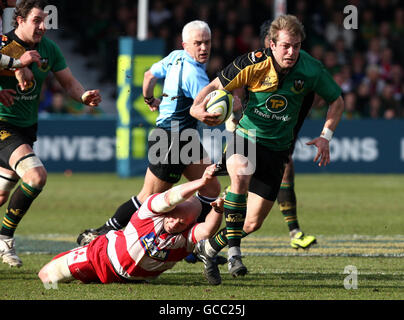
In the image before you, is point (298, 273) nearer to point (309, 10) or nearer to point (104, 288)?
point (104, 288)

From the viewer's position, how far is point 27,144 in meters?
7.78

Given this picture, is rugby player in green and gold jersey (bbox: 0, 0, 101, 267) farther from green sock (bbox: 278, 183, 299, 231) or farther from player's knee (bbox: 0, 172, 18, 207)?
green sock (bbox: 278, 183, 299, 231)

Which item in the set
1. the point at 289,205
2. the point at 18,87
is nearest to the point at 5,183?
the point at 18,87

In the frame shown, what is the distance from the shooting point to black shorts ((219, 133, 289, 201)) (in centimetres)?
725

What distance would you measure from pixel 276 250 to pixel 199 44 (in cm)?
270

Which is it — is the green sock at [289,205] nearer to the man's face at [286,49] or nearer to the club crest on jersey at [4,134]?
the man's face at [286,49]

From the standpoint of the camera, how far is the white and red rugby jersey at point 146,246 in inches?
257

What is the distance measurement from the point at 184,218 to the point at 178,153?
169 cm

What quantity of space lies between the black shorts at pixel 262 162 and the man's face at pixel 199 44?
0.89 m

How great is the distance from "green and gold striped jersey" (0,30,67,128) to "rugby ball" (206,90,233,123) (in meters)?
1.84

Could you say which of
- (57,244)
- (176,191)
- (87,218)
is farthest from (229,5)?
(176,191)

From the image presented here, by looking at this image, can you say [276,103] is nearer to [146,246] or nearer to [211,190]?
[211,190]

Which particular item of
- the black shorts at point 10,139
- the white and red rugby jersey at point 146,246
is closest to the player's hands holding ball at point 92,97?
the black shorts at point 10,139

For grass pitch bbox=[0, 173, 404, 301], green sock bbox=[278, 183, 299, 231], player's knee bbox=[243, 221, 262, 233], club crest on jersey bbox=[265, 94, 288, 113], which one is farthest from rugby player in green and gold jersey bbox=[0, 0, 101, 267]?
green sock bbox=[278, 183, 299, 231]
